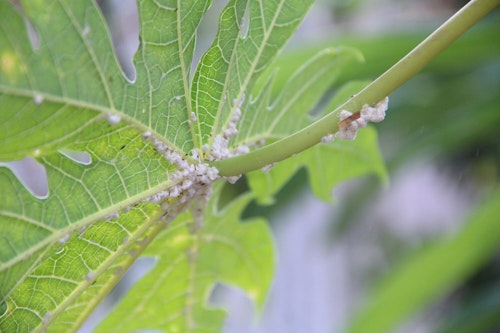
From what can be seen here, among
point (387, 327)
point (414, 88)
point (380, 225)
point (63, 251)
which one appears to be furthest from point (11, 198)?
point (380, 225)

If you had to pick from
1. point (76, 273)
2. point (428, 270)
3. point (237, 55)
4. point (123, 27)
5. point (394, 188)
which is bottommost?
point (76, 273)

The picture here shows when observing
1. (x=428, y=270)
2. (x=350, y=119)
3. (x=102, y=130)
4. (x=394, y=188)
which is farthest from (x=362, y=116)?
(x=394, y=188)

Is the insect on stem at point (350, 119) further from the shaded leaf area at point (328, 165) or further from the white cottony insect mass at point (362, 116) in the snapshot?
the shaded leaf area at point (328, 165)

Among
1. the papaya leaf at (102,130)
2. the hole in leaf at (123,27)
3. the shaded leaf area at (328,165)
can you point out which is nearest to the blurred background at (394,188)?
the hole in leaf at (123,27)

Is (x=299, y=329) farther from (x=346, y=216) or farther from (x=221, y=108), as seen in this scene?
(x=221, y=108)

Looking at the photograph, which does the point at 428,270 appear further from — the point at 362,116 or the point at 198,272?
the point at 362,116

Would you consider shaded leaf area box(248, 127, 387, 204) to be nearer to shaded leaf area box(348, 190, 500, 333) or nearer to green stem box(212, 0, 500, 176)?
green stem box(212, 0, 500, 176)
